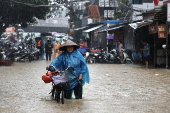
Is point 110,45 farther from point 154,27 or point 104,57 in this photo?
point 154,27

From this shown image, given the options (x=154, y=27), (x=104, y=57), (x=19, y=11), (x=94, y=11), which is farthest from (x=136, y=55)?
(x=94, y=11)

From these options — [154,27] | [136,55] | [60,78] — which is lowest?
[136,55]

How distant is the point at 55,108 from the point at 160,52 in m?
14.4

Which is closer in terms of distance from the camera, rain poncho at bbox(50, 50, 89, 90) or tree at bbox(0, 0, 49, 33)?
rain poncho at bbox(50, 50, 89, 90)

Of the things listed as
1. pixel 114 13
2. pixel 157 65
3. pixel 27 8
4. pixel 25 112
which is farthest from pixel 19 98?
pixel 114 13

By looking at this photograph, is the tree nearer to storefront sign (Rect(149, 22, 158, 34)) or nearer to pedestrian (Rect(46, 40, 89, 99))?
storefront sign (Rect(149, 22, 158, 34))

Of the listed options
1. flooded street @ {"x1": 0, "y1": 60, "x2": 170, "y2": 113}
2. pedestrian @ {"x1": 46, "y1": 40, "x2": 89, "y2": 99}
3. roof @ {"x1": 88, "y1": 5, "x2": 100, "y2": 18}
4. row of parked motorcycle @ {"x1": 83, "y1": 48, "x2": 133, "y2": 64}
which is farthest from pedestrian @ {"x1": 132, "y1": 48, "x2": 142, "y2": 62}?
pedestrian @ {"x1": 46, "y1": 40, "x2": 89, "y2": 99}

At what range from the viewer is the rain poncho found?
8148mm

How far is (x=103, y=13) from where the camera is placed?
3856 cm

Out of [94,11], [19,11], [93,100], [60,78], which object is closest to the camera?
[60,78]

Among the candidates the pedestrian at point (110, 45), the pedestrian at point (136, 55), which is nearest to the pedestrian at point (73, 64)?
the pedestrian at point (136, 55)

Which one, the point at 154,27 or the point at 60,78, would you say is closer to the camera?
the point at 60,78

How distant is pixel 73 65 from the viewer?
8133 millimetres

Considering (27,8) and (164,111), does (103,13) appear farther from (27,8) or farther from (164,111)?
(164,111)
